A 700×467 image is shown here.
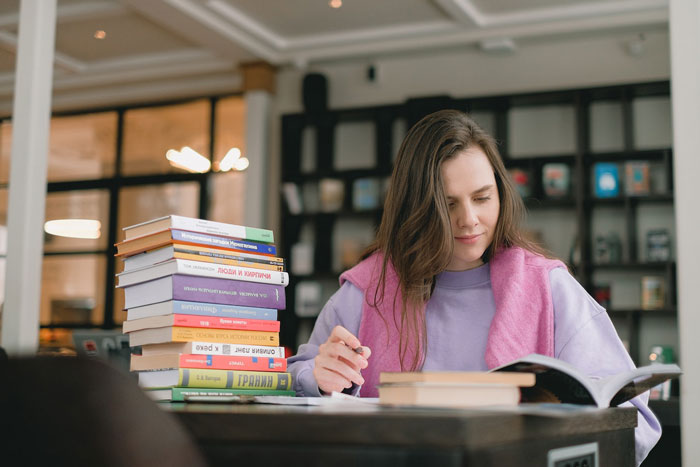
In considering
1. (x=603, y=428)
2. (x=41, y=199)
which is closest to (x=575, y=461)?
(x=603, y=428)

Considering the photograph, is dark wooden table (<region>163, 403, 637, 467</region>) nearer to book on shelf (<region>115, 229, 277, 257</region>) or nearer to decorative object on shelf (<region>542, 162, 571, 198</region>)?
book on shelf (<region>115, 229, 277, 257</region>)

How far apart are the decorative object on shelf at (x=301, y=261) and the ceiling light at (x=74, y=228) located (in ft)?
7.11

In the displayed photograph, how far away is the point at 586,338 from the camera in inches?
60.1

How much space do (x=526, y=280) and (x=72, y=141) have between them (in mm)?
6959

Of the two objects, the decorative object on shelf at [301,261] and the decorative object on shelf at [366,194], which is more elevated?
the decorative object on shelf at [366,194]

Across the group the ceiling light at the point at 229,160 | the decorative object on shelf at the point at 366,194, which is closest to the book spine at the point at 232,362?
the decorative object on shelf at the point at 366,194

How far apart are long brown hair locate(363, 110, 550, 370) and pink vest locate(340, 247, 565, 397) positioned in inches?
0.8

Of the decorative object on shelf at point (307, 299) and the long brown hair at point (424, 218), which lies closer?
the long brown hair at point (424, 218)

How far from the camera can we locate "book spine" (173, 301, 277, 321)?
1356mm

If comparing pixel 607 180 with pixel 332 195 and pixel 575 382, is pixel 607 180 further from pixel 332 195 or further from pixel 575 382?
pixel 575 382

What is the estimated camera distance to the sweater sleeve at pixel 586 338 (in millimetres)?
1451

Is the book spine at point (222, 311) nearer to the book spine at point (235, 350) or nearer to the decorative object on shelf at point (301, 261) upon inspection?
the book spine at point (235, 350)

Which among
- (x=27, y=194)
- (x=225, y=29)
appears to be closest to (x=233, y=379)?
(x=27, y=194)

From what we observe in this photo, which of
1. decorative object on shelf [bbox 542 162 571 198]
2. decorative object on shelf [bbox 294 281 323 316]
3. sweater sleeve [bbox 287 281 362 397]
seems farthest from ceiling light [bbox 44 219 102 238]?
sweater sleeve [bbox 287 281 362 397]
